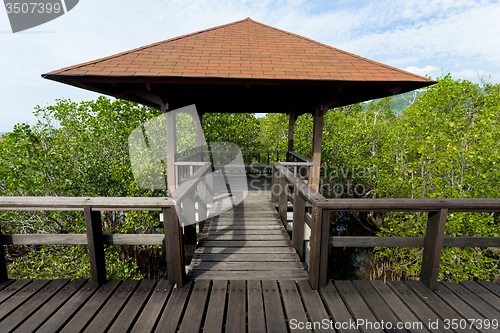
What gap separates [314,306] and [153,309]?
4.52 feet

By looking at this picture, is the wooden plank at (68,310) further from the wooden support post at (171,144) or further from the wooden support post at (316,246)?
the wooden support post at (171,144)

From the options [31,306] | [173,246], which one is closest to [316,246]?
[173,246]

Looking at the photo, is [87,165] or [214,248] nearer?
[214,248]

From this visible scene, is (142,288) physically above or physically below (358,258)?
above

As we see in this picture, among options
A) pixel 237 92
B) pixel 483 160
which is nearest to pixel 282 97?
pixel 237 92

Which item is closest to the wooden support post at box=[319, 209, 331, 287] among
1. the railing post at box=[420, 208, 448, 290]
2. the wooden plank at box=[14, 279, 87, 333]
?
→ the railing post at box=[420, 208, 448, 290]

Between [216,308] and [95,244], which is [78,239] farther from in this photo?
[216,308]

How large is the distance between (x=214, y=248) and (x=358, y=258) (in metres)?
7.81

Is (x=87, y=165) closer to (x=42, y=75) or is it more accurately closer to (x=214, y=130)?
(x=42, y=75)

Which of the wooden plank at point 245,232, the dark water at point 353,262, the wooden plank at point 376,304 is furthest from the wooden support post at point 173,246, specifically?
the dark water at point 353,262

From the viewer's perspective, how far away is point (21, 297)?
2.04 m

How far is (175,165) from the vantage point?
199 inches

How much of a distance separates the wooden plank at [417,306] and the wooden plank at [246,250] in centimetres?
120

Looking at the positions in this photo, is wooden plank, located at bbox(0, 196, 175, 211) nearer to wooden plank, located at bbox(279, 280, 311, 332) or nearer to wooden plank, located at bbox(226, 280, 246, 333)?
wooden plank, located at bbox(226, 280, 246, 333)
